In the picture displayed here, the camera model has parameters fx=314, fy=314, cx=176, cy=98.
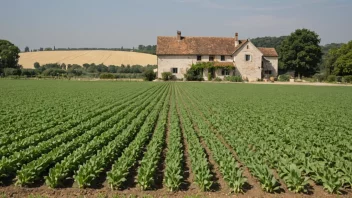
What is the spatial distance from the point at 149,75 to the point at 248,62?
19.2m

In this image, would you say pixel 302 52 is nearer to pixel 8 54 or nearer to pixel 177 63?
pixel 177 63

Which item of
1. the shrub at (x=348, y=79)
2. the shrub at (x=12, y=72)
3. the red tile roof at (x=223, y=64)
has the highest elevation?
the red tile roof at (x=223, y=64)

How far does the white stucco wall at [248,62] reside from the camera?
60.3 metres

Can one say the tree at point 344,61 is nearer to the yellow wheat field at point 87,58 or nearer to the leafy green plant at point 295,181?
the yellow wheat field at point 87,58

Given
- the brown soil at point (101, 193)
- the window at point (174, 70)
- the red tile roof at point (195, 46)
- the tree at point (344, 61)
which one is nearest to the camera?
the brown soil at point (101, 193)

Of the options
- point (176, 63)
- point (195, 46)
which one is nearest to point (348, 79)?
point (195, 46)

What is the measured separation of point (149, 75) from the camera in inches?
2341

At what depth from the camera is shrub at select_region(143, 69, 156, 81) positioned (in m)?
59.2

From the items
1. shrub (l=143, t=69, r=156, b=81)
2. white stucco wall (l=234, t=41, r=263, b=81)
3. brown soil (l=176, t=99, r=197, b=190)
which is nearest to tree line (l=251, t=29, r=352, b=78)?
white stucco wall (l=234, t=41, r=263, b=81)

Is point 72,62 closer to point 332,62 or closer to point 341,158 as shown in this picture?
point 332,62

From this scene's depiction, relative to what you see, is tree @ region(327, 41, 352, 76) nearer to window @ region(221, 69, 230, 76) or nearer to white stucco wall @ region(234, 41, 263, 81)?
white stucco wall @ region(234, 41, 263, 81)

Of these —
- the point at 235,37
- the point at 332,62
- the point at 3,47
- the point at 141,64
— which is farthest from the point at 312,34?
the point at 3,47

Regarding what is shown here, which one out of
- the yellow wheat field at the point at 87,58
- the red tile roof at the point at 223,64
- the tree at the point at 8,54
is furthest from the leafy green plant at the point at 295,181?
the yellow wheat field at the point at 87,58

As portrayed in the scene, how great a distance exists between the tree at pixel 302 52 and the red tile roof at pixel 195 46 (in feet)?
55.0
